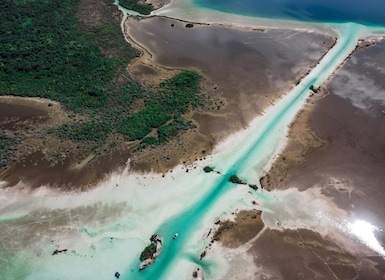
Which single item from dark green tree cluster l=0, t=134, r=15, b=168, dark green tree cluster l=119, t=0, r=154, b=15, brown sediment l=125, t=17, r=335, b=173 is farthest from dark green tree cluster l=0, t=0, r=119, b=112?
dark green tree cluster l=119, t=0, r=154, b=15

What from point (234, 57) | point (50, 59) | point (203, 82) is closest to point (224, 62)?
point (234, 57)

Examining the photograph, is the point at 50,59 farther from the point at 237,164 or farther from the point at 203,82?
the point at 237,164

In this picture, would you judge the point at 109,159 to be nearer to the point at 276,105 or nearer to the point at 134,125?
the point at 134,125

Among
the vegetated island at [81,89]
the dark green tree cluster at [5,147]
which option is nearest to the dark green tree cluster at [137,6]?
the vegetated island at [81,89]

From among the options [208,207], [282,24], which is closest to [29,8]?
[282,24]

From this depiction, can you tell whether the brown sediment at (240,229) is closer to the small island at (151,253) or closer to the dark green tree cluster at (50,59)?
the small island at (151,253)

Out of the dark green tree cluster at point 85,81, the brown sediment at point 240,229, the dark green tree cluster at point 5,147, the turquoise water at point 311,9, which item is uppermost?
the turquoise water at point 311,9
